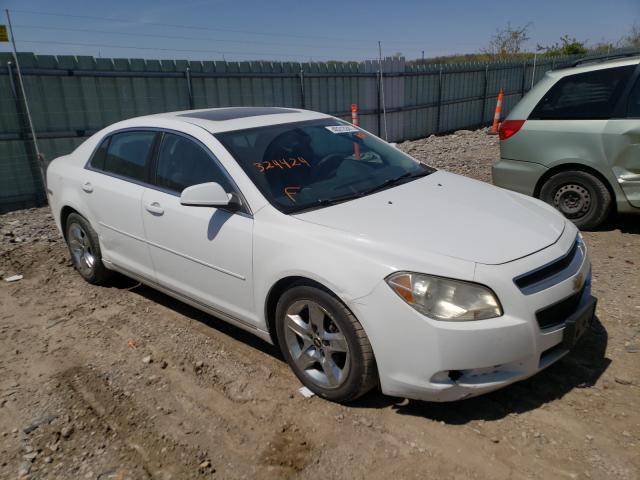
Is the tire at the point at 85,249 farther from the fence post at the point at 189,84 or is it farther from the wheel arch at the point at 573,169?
the fence post at the point at 189,84

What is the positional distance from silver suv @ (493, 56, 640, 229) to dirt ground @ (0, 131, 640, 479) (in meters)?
1.55

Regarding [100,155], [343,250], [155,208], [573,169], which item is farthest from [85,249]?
[573,169]


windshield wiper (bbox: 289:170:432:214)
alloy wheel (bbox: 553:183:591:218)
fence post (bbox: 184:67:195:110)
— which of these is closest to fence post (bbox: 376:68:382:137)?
fence post (bbox: 184:67:195:110)

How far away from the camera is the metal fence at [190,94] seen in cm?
786

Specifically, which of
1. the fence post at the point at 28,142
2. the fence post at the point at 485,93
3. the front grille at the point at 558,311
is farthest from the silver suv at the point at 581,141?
the fence post at the point at 485,93

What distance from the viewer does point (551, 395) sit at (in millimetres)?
2883

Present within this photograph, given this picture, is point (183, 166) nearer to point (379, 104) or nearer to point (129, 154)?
point (129, 154)

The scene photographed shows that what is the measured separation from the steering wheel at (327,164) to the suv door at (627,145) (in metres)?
3.16

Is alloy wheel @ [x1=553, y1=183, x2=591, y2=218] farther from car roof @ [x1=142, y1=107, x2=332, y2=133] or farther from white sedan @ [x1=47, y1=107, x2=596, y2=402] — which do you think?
car roof @ [x1=142, y1=107, x2=332, y2=133]

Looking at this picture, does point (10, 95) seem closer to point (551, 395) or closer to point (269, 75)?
point (269, 75)

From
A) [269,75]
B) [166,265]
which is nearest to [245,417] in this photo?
[166,265]

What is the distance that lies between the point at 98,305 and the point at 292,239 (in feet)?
8.35

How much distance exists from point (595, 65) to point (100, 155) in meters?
5.04

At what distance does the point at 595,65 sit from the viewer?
210 inches
